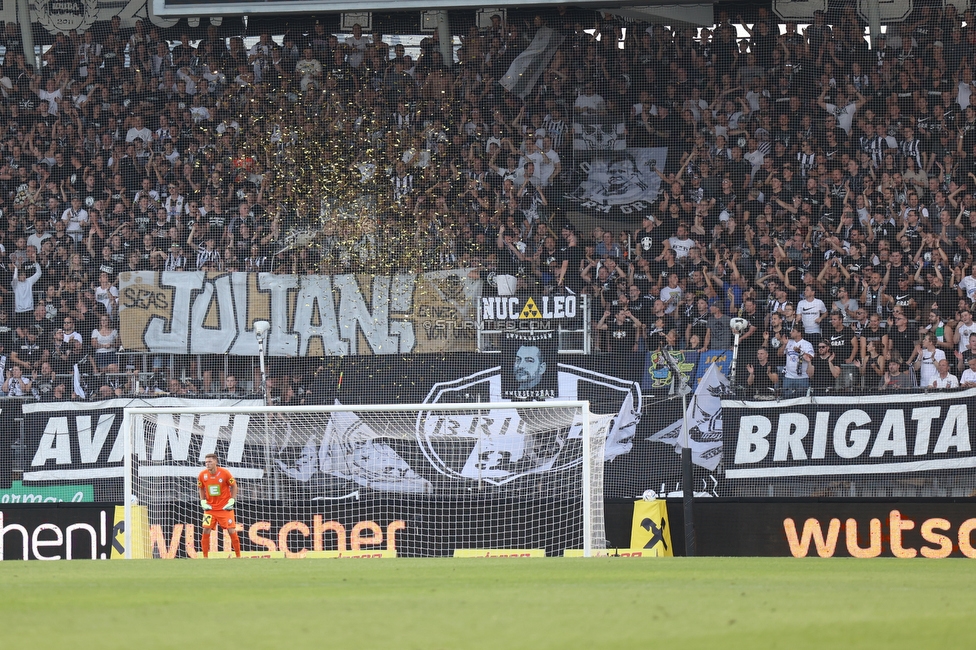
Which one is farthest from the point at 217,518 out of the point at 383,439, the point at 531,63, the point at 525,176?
the point at 531,63

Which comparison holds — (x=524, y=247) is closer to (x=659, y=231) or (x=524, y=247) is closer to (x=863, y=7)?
(x=659, y=231)

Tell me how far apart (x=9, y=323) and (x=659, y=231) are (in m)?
9.12

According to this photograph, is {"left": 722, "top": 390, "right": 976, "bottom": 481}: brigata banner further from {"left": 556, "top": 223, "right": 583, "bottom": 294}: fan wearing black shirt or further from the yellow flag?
{"left": 556, "top": 223, "right": 583, "bottom": 294}: fan wearing black shirt

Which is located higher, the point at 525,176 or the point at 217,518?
the point at 525,176

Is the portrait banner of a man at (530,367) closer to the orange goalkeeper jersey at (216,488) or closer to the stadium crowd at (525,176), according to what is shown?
the stadium crowd at (525,176)

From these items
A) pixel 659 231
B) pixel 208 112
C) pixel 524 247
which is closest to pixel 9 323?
pixel 208 112

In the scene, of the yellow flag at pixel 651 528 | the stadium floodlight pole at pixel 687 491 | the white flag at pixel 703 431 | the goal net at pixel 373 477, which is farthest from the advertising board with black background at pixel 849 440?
the goal net at pixel 373 477

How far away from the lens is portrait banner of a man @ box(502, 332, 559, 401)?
1461 centimetres

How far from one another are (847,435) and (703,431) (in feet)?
5.23

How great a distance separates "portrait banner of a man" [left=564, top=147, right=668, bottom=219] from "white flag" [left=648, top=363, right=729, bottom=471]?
11.5ft

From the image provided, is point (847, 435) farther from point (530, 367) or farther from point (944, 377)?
point (530, 367)

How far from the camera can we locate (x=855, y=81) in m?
16.0

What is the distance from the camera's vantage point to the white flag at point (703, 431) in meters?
12.7

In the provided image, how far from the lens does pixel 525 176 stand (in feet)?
53.4
